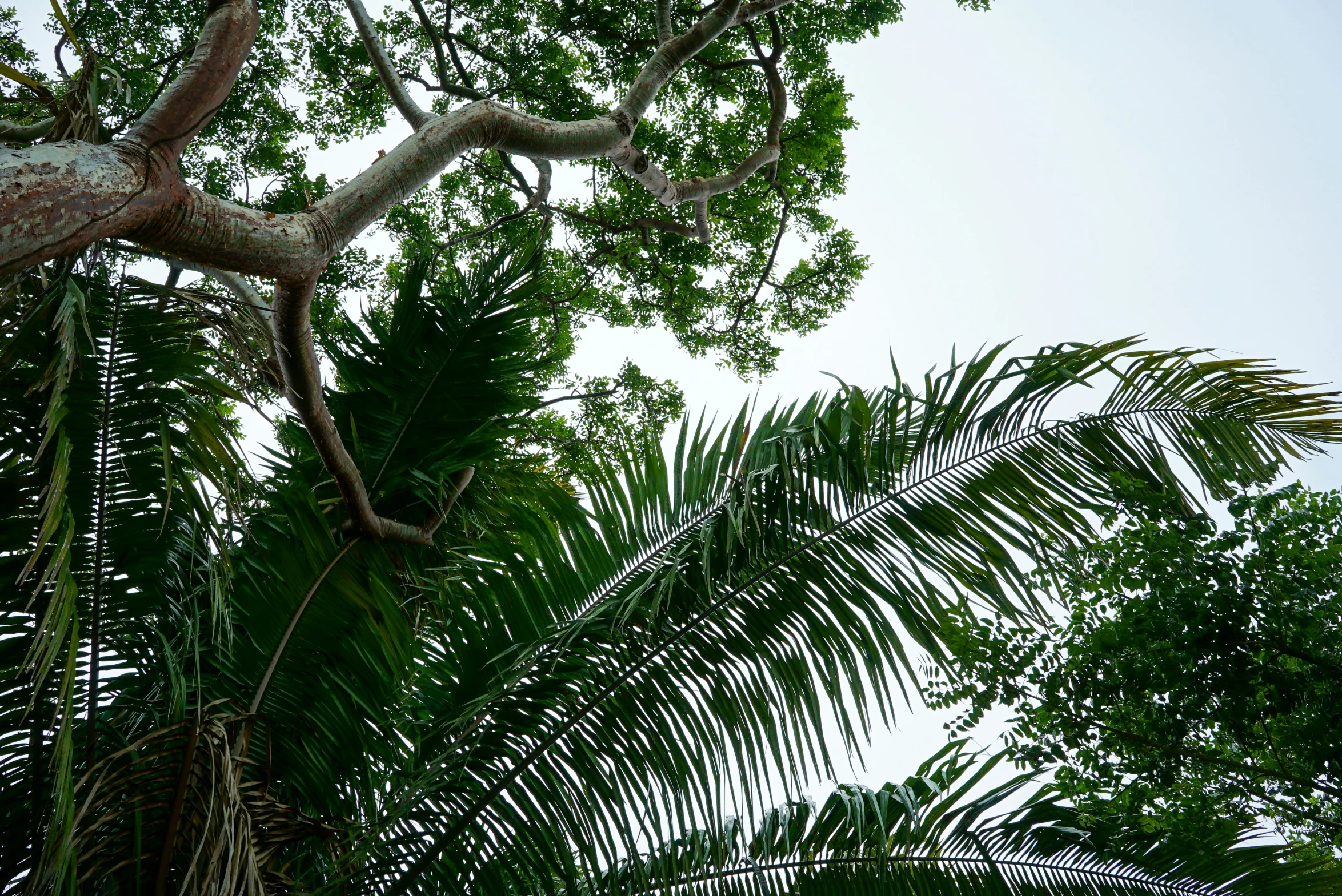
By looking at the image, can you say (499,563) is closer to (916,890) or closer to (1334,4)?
(916,890)

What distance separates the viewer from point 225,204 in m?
2.38

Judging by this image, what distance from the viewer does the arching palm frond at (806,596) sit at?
8.44 ft

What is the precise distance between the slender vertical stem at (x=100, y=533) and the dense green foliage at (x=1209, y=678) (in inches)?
100

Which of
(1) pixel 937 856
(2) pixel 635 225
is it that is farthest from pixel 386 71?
(1) pixel 937 856

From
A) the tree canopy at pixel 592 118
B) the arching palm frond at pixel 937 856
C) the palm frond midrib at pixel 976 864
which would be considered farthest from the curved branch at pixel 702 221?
the palm frond midrib at pixel 976 864

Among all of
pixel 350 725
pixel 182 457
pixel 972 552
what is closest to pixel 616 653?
pixel 350 725

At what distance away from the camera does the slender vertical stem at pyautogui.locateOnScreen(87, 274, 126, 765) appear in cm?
232

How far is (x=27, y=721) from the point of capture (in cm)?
251

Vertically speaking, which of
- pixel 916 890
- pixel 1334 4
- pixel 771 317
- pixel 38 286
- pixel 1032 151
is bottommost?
pixel 916 890

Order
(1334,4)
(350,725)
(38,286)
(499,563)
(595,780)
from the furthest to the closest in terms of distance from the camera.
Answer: (1334,4)
(499,563)
(350,725)
(595,780)
(38,286)

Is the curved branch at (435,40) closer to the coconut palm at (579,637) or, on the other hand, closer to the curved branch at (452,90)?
the curved branch at (452,90)

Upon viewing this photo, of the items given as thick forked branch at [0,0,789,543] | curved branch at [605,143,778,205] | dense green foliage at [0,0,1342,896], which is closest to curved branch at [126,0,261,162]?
thick forked branch at [0,0,789,543]

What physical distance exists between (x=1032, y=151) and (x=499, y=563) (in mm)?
18748

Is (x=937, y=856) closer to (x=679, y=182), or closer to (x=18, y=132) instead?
(x=18, y=132)
